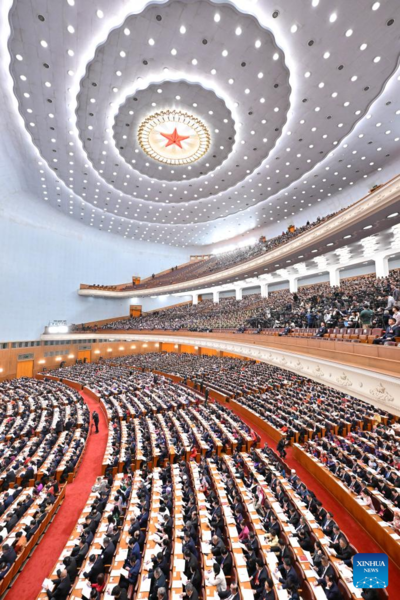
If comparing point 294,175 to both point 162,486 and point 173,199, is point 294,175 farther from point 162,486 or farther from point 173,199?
point 162,486

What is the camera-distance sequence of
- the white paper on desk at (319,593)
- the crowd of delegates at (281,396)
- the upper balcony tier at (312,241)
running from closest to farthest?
1. the white paper on desk at (319,593)
2. the upper balcony tier at (312,241)
3. the crowd of delegates at (281,396)

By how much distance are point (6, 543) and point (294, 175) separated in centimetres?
2068

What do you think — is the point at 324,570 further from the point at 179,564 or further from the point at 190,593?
the point at 179,564

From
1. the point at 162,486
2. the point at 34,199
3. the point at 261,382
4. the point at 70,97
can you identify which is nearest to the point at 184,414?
the point at 162,486

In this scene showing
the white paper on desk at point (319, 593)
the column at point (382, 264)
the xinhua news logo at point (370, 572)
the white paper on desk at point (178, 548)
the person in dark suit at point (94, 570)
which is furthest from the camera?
the column at point (382, 264)

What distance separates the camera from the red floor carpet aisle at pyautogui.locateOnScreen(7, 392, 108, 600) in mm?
5180

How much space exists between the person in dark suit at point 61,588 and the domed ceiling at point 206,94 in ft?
47.5

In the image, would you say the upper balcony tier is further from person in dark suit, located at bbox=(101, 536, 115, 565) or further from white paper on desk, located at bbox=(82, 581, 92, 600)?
white paper on desk, located at bbox=(82, 581, 92, 600)

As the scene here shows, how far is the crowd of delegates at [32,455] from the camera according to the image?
6.06 metres

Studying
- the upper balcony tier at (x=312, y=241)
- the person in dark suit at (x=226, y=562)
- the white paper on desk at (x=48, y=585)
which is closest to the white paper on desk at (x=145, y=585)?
the person in dark suit at (x=226, y=562)

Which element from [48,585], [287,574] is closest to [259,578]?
[287,574]

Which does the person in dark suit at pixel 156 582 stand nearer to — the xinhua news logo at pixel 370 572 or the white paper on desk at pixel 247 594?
the white paper on desk at pixel 247 594

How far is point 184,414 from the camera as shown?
40.1ft

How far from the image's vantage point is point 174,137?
1595cm
